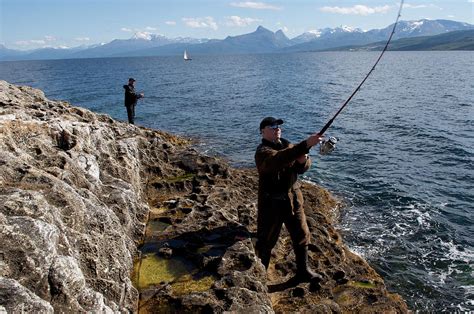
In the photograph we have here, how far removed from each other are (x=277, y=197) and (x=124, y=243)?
137 inches

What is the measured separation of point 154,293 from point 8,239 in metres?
3.23

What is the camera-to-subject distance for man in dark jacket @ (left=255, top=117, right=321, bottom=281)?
8164 mm

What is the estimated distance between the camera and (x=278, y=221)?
8.88 m

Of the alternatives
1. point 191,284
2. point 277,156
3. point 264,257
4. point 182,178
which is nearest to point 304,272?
point 264,257

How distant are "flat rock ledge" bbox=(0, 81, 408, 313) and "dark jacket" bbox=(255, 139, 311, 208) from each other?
1516 mm

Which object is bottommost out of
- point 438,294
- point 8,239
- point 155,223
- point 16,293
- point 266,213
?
point 438,294

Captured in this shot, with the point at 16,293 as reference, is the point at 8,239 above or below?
above

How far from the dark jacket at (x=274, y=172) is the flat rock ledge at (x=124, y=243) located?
152cm

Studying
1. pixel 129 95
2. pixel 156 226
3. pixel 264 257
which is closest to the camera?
pixel 264 257

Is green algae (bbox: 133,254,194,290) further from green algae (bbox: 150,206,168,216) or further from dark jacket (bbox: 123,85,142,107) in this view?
dark jacket (bbox: 123,85,142,107)

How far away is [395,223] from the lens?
16734 mm

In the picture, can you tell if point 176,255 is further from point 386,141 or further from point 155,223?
point 386,141

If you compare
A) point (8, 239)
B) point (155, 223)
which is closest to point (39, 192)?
point (8, 239)

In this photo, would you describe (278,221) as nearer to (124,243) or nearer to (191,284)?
(191,284)
